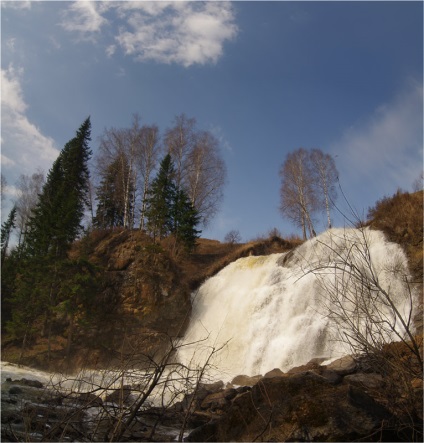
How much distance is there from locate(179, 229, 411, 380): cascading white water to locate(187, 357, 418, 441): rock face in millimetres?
4146

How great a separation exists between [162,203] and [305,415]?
2238 centimetres

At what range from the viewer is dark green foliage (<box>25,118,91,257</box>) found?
68.4 feet

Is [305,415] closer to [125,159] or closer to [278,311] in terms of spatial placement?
[278,311]

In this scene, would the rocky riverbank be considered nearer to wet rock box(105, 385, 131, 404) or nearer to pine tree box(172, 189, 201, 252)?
wet rock box(105, 385, 131, 404)

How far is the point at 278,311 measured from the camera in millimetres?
14805

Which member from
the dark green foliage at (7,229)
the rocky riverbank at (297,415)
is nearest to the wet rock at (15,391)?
the rocky riverbank at (297,415)

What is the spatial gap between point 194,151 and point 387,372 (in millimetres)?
28132

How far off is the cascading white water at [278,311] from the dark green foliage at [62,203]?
28.5ft

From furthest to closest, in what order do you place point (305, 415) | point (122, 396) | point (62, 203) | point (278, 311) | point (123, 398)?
point (62, 203)
point (278, 311)
point (305, 415)
point (123, 398)
point (122, 396)

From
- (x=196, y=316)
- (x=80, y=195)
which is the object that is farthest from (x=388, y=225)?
(x=80, y=195)

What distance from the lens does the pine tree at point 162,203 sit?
26266 millimetres

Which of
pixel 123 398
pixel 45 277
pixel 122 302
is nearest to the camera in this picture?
pixel 123 398

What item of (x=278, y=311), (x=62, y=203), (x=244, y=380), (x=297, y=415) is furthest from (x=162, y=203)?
Answer: (x=297, y=415)

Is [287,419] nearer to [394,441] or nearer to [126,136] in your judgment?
[394,441]
